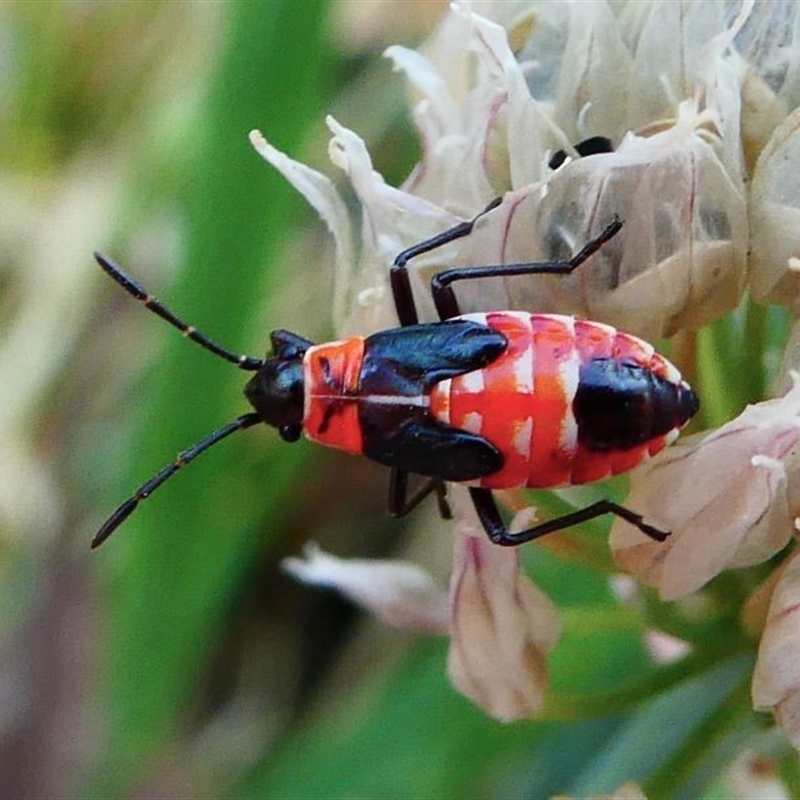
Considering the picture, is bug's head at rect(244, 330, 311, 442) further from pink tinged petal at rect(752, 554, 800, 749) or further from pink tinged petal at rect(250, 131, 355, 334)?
pink tinged petal at rect(752, 554, 800, 749)

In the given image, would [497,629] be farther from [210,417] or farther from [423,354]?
[210,417]

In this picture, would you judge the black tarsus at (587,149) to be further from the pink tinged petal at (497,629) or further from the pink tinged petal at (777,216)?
the pink tinged petal at (497,629)

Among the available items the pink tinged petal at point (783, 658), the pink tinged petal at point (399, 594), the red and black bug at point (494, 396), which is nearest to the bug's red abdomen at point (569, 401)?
the red and black bug at point (494, 396)

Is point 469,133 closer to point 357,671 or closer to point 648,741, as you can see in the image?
point 648,741

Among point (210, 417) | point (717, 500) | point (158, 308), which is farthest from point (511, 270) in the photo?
point (210, 417)

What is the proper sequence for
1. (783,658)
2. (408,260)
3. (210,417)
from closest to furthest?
1. (783,658)
2. (408,260)
3. (210,417)

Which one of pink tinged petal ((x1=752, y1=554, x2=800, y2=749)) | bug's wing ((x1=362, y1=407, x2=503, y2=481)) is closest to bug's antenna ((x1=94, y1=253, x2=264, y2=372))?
bug's wing ((x1=362, y1=407, x2=503, y2=481))
